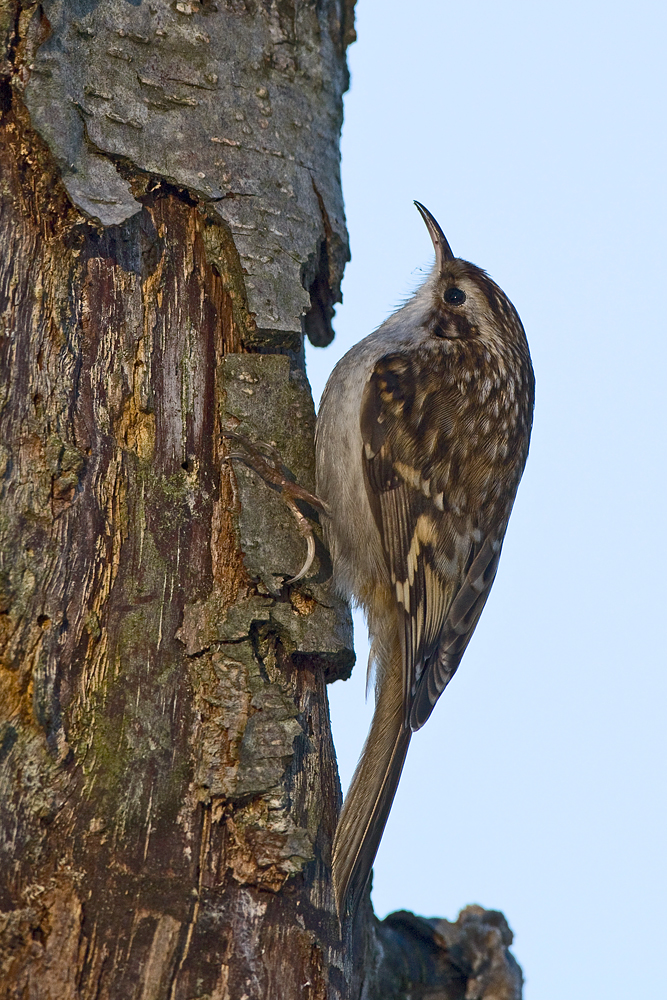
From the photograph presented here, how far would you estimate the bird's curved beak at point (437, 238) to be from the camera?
119 inches

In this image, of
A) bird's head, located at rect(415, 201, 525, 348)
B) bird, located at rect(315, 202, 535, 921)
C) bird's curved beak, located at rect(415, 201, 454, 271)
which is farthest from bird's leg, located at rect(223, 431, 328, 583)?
bird's curved beak, located at rect(415, 201, 454, 271)

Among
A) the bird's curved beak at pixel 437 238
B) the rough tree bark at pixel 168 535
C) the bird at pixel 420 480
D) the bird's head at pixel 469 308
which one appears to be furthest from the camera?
the bird's curved beak at pixel 437 238

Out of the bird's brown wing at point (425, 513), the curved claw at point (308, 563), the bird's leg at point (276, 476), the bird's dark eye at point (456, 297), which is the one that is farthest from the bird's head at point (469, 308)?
the curved claw at point (308, 563)

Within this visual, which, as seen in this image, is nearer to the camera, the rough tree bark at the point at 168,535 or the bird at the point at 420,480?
the rough tree bark at the point at 168,535

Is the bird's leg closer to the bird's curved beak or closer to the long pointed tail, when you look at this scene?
the long pointed tail

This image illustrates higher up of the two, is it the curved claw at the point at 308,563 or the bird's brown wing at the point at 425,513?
the bird's brown wing at the point at 425,513

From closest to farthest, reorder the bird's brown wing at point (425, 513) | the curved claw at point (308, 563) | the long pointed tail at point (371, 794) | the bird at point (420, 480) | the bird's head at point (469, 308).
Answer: the long pointed tail at point (371, 794)
the curved claw at point (308, 563)
the bird at point (420, 480)
the bird's brown wing at point (425, 513)
the bird's head at point (469, 308)

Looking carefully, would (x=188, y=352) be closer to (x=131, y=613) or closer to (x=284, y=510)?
(x=284, y=510)

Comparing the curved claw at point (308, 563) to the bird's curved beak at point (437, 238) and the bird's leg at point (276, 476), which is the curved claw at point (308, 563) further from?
the bird's curved beak at point (437, 238)

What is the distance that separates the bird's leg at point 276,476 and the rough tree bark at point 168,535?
0.03 metres

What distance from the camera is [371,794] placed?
2043mm

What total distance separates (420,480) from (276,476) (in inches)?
24.4

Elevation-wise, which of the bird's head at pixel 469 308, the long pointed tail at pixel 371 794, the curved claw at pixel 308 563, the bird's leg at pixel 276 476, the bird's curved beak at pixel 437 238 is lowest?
the long pointed tail at pixel 371 794

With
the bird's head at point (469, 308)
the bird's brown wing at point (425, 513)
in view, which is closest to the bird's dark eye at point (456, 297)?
the bird's head at point (469, 308)
